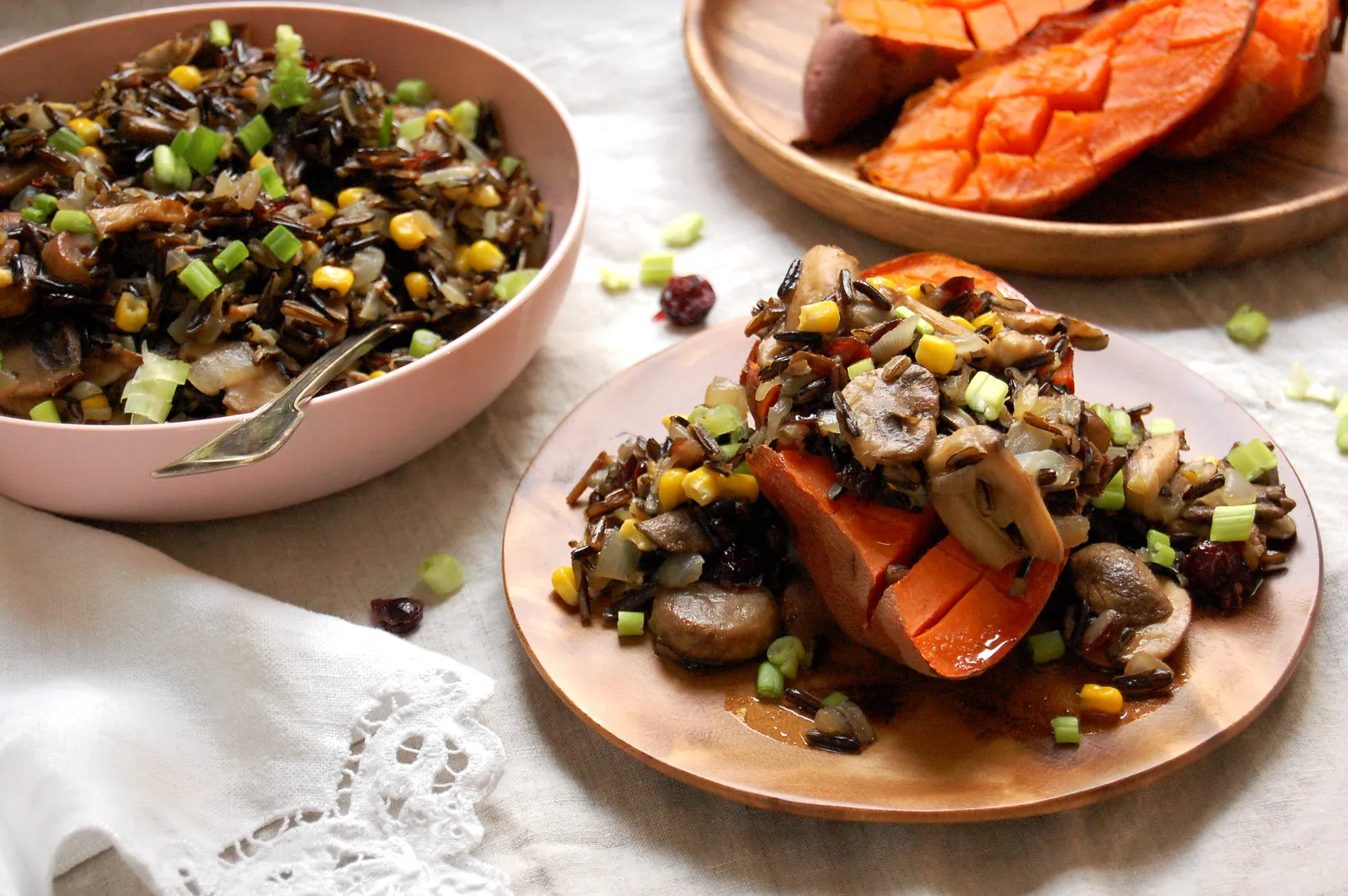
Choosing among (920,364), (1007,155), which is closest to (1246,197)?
(1007,155)

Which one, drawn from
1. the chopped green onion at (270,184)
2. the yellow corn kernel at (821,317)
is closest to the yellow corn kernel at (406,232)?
the chopped green onion at (270,184)

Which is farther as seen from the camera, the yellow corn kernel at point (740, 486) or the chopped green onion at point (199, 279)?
the chopped green onion at point (199, 279)

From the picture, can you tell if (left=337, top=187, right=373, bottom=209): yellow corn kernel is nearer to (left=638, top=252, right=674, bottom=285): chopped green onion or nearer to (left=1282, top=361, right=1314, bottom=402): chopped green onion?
(left=638, top=252, right=674, bottom=285): chopped green onion

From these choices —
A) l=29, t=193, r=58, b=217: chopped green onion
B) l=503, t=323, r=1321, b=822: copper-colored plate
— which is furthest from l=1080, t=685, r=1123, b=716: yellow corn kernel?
l=29, t=193, r=58, b=217: chopped green onion

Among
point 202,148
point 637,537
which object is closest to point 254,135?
point 202,148

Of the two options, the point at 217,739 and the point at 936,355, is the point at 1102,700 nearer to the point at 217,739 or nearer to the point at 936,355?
the point at 936,355

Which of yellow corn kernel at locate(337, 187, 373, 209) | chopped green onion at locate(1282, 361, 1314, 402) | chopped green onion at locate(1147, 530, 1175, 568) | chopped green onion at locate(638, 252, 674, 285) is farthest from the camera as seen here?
chopped green onion at locate(638, 252, 674, 285)

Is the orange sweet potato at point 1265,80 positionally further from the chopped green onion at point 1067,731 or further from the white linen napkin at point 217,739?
the white linen napkin at point 217,739
